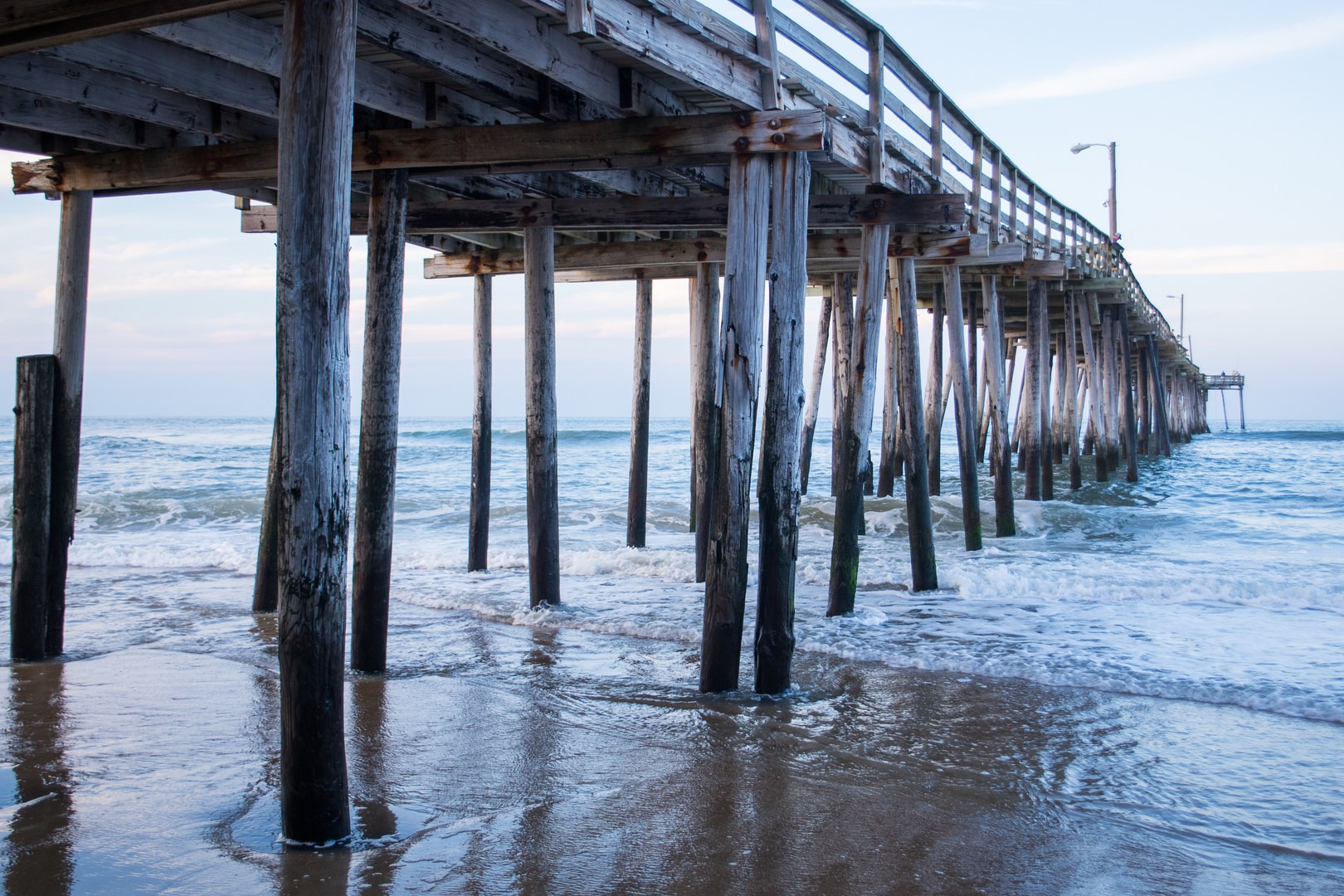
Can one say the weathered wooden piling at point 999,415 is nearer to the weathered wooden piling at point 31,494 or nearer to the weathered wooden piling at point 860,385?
the weathered wooden piling at point 860,385

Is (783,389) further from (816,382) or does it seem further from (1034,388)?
(1034,388)

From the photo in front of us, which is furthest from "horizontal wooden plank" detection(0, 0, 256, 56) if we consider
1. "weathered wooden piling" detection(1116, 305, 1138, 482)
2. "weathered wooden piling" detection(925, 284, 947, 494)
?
"weathered wooden piling" detection(1116, 305, 1138, 482)

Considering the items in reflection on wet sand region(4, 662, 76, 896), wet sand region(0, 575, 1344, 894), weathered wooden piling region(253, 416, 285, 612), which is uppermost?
weathered wooden piling region(253, 416, 285, 612)

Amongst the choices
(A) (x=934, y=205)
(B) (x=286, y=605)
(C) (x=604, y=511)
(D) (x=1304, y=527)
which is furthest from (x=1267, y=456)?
(B) (x=286, y=605)

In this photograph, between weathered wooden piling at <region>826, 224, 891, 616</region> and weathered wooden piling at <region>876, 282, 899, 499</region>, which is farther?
weathered wooden piling at <region>876, 282, 899, 499</region>

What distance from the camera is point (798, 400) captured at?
17.2 feet


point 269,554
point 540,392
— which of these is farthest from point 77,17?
point 269,554

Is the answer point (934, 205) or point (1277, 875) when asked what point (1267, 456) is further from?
point (1277, 875)

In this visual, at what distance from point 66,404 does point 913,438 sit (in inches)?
240

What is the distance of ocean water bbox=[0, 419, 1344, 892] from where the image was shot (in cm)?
344

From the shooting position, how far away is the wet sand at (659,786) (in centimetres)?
332

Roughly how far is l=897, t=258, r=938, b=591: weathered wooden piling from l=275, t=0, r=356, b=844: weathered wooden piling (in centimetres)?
593

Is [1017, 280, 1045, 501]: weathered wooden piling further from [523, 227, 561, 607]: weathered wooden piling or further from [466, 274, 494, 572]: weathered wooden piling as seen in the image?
[523, 227, 561, 607]: weathered wooden piling

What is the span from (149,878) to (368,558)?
2778mm
